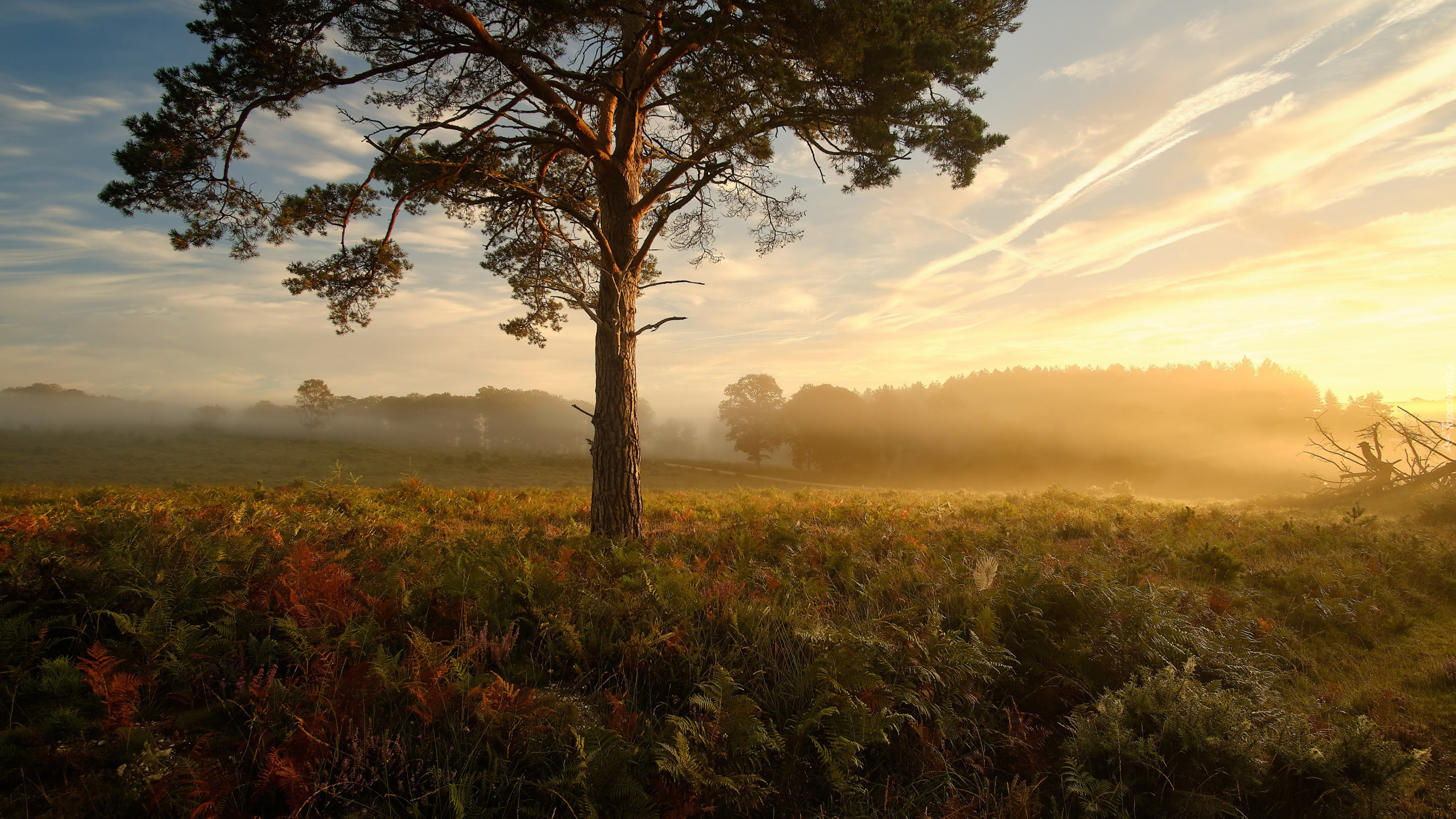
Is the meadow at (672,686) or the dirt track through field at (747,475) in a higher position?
the meadow at (672,686)

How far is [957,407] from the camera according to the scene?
72000 millimetres

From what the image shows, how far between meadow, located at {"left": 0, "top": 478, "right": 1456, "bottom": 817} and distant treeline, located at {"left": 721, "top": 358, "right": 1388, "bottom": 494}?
5072 centimetres

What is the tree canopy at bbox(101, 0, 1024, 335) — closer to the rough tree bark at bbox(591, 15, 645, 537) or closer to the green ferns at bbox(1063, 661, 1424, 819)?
the rough tree bark at bbox(591, 15, 645, 537)

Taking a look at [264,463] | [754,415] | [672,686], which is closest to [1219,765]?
[672,686]

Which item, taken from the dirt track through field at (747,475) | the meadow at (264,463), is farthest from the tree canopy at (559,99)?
the dirt track through field at (747,475)

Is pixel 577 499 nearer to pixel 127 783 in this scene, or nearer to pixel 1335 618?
pixel 127 783

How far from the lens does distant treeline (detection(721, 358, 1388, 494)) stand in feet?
176

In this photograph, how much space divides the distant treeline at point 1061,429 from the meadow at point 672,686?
5072 centimetres

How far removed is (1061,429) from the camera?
2430 inches

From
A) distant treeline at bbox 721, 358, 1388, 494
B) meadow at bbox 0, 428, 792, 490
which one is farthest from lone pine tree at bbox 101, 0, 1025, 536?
distant treeline at bbox 721, 358, 1388, 494

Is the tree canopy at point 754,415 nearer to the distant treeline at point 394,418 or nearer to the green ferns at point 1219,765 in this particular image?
the distant treeline at point 394,418

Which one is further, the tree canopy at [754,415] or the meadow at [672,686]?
the tree canopy at [754,415]

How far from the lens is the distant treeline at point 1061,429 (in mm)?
53625

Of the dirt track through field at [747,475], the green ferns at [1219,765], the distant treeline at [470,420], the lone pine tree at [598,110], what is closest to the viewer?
the green ferns at [1219,765]
